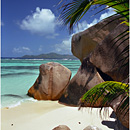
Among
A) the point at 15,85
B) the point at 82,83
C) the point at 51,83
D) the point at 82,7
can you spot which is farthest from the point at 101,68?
the point at 15,85

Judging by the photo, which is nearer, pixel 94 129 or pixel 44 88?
pixel 94 129

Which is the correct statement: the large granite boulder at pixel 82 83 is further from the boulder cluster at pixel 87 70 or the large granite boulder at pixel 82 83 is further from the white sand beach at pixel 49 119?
the white sand beach at pixel 49 119

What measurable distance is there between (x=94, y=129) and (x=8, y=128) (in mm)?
1850

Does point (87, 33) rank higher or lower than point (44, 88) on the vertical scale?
higher

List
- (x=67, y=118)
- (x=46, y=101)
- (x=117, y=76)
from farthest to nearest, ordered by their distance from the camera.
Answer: (x=46, y=101)
(x=117, y=76)
(x=67, y=118)

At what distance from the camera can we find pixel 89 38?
19.6 feet

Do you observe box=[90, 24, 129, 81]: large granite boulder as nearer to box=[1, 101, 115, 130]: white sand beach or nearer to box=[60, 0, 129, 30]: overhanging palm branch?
box=[1, 101, 115, 130]: white sand beach

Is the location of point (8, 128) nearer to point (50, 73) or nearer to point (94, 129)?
point (94, 129)


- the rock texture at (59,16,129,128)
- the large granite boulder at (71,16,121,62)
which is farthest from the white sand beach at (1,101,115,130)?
the large granite boulder at (71,16,121,62)

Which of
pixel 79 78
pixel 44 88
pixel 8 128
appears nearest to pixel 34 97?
pixel 44 88

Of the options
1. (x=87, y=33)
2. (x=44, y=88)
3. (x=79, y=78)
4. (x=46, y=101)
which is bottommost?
(x=46, y=101)

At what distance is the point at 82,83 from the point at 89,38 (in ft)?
7.25

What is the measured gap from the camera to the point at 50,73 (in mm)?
5730

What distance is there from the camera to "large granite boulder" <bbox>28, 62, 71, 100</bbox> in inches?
218
